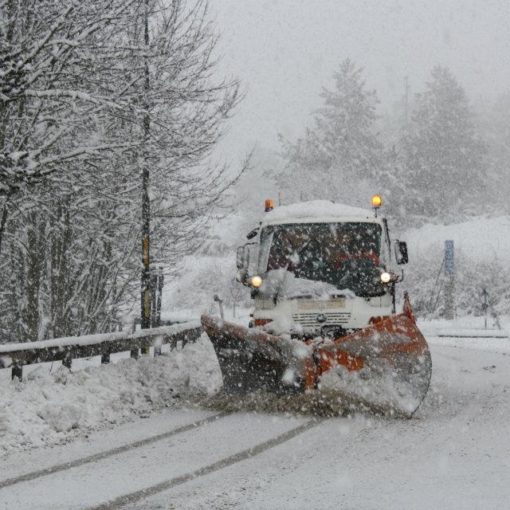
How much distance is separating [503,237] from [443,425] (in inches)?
1168

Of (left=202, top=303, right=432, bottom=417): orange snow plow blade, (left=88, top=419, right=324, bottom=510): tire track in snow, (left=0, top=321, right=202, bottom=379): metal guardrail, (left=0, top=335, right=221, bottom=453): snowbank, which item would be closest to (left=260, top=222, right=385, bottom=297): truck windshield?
(left=202, top=303, right=432, bottom=417): orange snow plow blade

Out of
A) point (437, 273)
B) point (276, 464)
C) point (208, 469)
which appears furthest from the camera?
point (437, 273)

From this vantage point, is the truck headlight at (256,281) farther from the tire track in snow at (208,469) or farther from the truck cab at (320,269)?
the tire track in snow at (208,469)

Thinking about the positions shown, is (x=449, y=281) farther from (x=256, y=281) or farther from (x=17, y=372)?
(x=17, y=372)

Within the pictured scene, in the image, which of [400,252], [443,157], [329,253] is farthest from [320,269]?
[443,157]

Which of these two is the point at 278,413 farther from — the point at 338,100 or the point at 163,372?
the point at 338,100

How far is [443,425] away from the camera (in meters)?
7.32

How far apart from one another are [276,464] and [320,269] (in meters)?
4.15

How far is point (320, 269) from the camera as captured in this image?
956 centimetres

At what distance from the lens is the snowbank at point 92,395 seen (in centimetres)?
692

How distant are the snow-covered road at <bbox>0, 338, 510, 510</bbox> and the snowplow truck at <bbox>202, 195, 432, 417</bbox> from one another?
1.38 feet

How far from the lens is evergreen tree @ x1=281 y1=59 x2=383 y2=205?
135 ft

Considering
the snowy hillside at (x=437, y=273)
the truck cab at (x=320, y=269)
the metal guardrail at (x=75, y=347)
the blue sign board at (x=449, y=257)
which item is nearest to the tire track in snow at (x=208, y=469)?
the truck cab at (x=320, y=269)

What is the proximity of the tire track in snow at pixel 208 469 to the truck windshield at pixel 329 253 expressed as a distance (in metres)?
2.35
